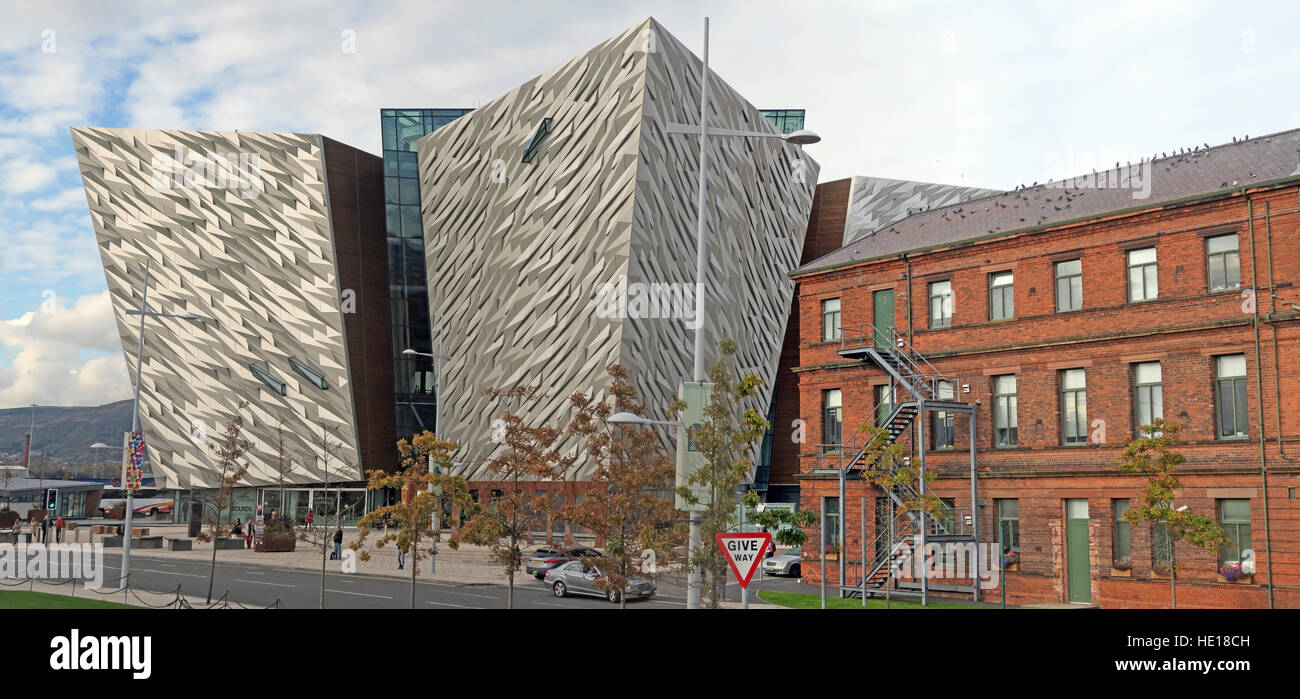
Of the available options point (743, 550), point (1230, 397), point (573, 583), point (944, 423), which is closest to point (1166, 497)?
point (1230, 397)

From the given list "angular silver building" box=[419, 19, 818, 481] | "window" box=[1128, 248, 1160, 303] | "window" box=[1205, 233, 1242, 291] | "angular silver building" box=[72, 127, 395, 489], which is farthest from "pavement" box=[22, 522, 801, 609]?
"angular silver building" box=[72, 127, 395, 489]

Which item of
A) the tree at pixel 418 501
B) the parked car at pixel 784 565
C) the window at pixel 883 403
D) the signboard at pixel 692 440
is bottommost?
the parked car at pixel 784 565

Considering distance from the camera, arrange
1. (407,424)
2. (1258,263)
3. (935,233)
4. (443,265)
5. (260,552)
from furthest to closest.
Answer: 1. (407,424)
2. (443,265)
3. (260,552)
4. (935,233)
5. (1258,263)

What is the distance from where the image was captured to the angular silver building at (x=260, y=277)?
73562mm

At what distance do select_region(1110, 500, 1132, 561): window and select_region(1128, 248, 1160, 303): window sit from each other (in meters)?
6.41

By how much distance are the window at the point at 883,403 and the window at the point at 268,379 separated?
4924 cm

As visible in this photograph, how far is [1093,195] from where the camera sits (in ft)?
118

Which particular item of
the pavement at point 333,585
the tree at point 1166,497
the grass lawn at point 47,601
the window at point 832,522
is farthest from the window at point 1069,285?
the grass lawn at point 47,601

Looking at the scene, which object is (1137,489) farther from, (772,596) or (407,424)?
(407,424)

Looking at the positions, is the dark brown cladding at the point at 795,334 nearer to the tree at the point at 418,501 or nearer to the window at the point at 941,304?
the window at the point at 941,304
